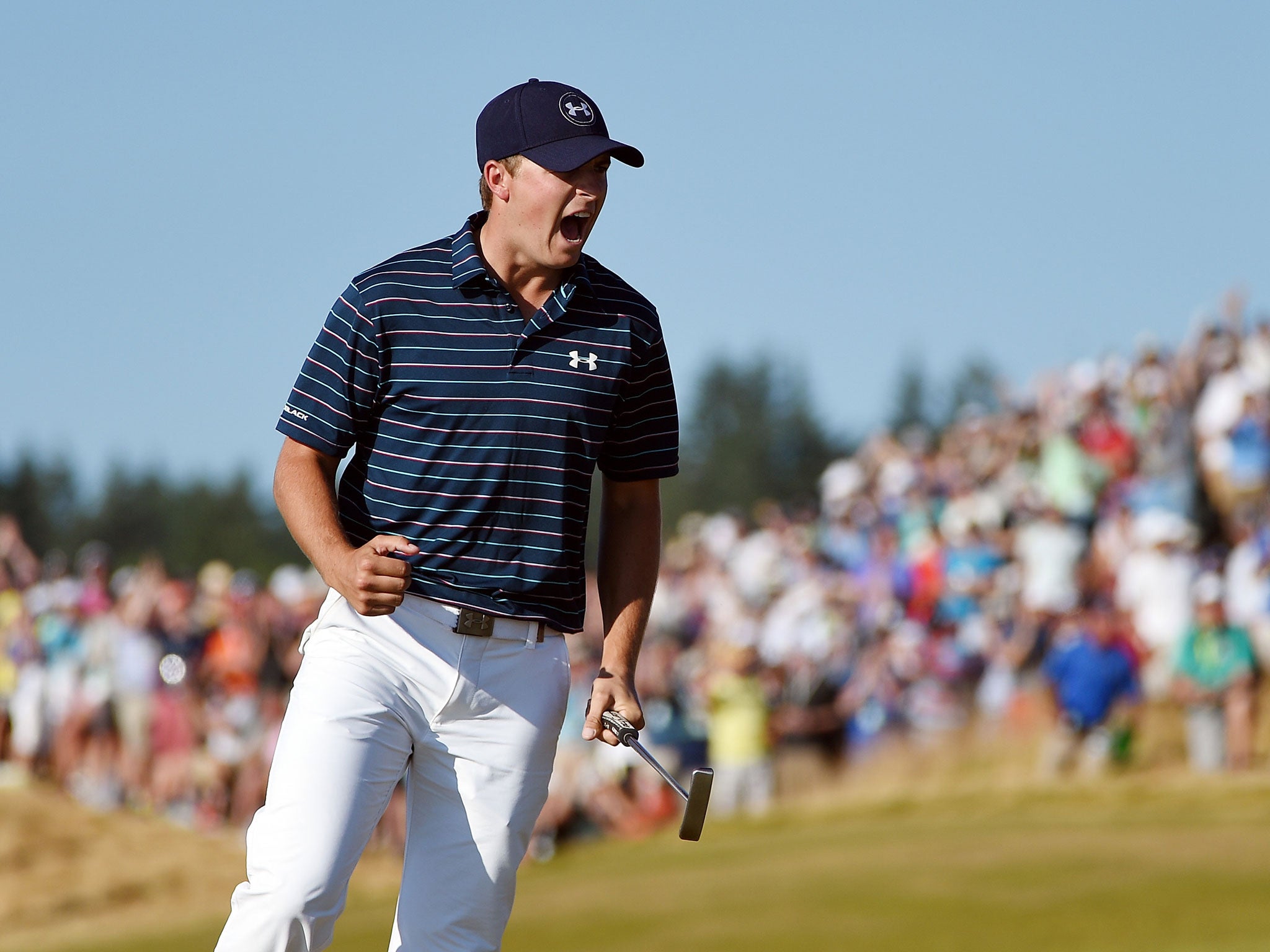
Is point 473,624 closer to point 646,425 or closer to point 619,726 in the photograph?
point 619,726

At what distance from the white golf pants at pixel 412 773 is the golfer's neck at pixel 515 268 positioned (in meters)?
0.81

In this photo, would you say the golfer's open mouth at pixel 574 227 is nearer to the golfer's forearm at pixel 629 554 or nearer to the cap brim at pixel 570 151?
the cap brim at pixel 570 151

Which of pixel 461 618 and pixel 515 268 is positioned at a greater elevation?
pixel 515 268

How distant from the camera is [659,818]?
13.3 metres

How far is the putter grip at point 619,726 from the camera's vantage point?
404cm

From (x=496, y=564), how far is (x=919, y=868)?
7.04m

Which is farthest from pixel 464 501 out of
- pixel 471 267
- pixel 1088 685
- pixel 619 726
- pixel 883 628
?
pixel 883 628

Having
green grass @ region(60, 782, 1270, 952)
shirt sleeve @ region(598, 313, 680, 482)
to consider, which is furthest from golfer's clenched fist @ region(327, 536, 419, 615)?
green grass @ region(60, 782, 1270, 952)

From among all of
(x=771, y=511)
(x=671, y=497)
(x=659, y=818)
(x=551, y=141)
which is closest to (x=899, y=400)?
(x=671, y=497)

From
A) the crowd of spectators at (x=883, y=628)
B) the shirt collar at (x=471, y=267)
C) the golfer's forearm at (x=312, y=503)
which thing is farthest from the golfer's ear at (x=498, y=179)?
the crowd of spectators at (x=883, y=628)

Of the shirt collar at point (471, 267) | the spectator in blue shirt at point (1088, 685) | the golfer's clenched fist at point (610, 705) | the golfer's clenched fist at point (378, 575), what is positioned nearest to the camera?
the golfer's clenched fist at point (378, 575)

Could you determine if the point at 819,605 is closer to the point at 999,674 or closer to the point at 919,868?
the point at 999,674

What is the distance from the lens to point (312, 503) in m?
3.88

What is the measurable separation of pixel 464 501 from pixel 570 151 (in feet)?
2.88
